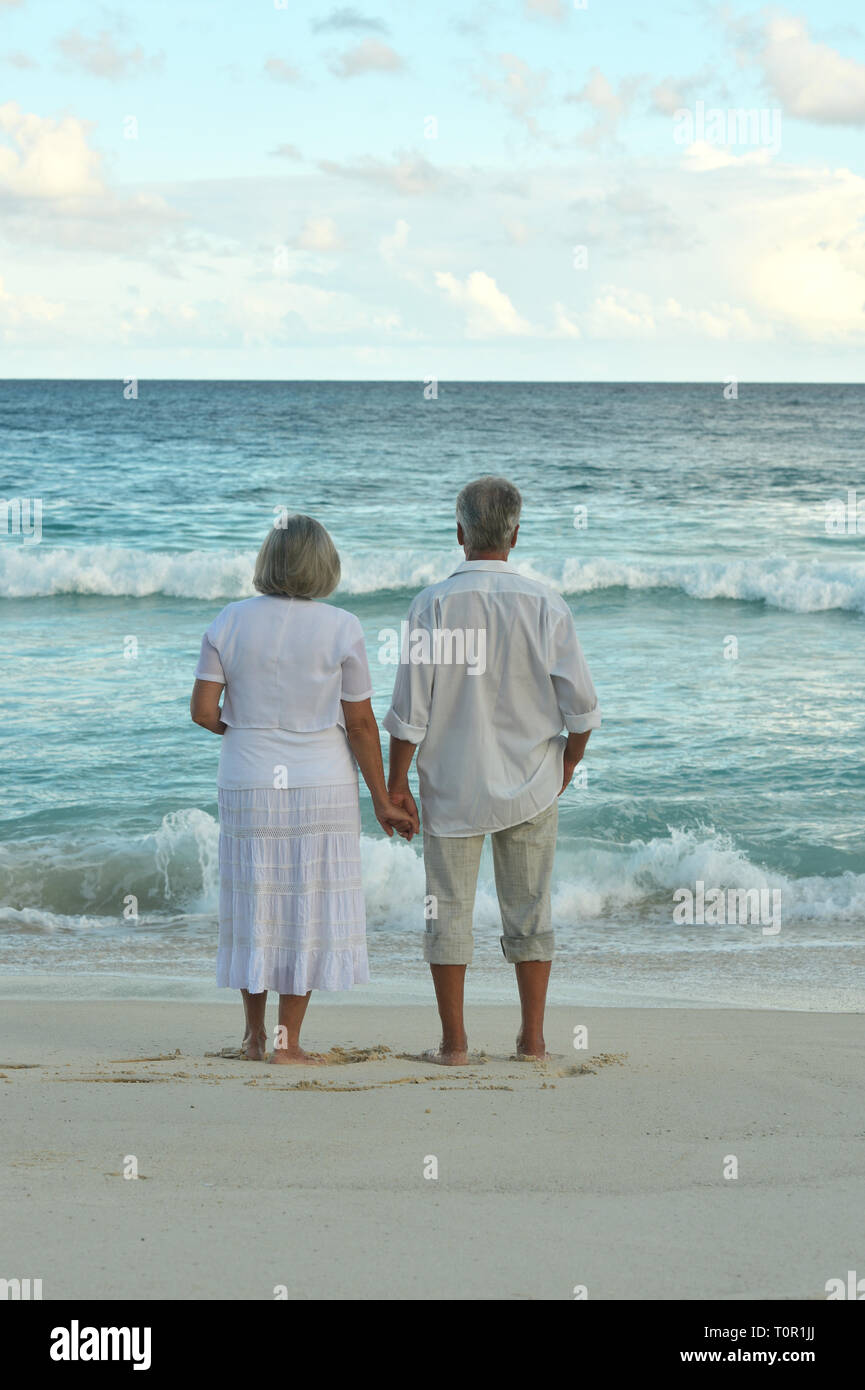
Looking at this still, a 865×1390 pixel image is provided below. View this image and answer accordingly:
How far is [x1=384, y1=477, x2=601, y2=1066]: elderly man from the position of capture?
347cm

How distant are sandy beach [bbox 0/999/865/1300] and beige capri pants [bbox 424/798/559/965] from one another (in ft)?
1.18

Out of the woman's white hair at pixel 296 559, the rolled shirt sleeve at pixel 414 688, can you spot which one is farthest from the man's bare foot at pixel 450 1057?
the woman's white hair at pixel 296 559

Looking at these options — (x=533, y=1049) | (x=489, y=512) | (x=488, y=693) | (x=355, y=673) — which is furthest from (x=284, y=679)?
(x=533, y=1049)

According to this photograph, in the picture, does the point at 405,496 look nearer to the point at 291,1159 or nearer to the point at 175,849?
the point at 175,849

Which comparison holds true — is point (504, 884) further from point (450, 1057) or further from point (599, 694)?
point (599, 694)

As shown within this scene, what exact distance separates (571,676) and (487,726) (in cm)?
27

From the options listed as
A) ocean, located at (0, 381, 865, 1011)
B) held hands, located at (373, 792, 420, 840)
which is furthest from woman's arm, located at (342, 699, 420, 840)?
ocean, located at (0, 381, 865, 1011)

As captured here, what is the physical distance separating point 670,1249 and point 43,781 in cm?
697

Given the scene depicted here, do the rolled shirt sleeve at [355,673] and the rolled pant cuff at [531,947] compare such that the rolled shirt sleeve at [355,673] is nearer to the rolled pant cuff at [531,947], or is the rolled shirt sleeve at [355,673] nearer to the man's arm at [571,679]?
the man's arm at [571,679]

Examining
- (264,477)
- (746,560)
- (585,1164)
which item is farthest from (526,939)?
(264,477)

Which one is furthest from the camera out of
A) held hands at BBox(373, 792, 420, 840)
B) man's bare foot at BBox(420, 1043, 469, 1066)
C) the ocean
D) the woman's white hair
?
the ocean

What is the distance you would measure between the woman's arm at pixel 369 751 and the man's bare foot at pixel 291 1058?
28.6 inches

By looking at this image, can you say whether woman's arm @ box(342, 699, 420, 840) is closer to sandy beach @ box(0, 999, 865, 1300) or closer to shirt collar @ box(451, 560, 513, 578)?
shirt collar @ box(451, 560, 513, 578)

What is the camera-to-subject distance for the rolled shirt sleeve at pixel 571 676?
349cm
